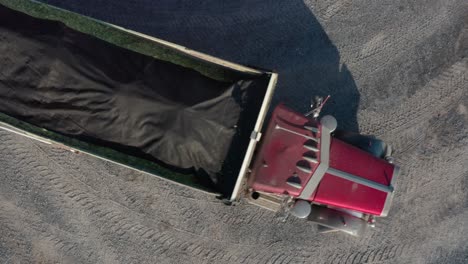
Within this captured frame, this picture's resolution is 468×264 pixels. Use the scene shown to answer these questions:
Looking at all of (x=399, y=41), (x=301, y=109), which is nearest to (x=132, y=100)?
(x=301, y=109)

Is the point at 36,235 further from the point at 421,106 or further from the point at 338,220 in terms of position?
the point at 421,106

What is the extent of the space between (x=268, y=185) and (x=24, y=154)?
4.19m

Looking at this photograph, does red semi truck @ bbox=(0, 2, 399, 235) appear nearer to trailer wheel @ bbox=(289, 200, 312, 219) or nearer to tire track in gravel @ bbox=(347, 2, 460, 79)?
trailer wheel @ bbox=(289, 200, 312, 219)

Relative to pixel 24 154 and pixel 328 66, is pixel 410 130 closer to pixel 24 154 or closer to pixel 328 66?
pixel 328 66

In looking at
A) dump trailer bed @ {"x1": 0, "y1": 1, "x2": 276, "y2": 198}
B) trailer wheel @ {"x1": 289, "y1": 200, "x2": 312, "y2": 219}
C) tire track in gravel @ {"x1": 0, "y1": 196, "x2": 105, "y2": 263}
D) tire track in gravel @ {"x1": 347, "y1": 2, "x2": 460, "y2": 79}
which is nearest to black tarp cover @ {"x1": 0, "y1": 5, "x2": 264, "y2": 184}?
dump trailer bed @ {"x1": 0, "y1": 1, "x2": 276, "y2": 198}

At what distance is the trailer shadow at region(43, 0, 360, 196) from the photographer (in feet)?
19.9

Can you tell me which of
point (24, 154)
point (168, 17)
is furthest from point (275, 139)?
point (24, 154)

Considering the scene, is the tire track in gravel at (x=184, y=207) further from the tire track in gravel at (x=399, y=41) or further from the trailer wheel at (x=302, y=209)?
the tire track in gravel at (x=399, y=41)

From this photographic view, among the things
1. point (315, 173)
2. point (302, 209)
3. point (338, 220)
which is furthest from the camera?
point (338, 220)

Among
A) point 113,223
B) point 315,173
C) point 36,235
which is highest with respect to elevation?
point 315,173

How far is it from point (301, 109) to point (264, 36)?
1332 millimetres

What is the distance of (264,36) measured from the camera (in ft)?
20.0

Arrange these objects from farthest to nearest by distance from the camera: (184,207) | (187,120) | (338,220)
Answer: (184,207) < (338,220) < (187,120)

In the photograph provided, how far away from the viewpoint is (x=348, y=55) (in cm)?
609
